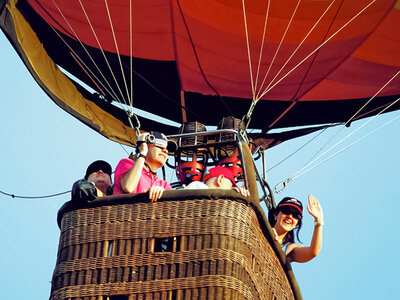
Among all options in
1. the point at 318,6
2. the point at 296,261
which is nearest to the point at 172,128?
the point at 318,6

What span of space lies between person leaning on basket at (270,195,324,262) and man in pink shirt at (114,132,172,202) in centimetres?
67

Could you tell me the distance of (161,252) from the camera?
3.09 m

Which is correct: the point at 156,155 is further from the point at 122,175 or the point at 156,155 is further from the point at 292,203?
the point at 292,203

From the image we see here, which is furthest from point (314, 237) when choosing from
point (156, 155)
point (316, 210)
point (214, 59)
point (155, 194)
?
point (214, 59)

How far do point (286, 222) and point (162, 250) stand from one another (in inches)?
38.3

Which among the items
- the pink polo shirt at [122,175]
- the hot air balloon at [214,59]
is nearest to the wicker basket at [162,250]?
the pink polo shirt at [122,175]

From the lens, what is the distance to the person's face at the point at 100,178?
12.5 feet

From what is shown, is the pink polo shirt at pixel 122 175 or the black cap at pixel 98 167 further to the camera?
the black cap at pixel 98 167

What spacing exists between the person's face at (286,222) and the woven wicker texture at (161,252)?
0.67m

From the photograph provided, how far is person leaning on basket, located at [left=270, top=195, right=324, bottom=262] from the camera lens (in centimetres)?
379

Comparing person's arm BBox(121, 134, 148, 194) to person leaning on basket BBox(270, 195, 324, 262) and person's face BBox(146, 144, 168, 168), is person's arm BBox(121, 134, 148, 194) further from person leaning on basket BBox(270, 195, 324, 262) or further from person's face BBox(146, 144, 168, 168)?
person leaning on basket BBox(270, 195, 324, 262)

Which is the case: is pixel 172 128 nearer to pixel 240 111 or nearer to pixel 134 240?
pixel 240 111

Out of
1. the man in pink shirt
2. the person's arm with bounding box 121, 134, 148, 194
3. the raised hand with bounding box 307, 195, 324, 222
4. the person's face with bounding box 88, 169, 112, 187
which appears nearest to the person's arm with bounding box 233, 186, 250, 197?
the man in pink shirt

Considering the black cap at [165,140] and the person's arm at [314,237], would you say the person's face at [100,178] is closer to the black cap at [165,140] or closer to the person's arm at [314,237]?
the black cap at [165,140]
